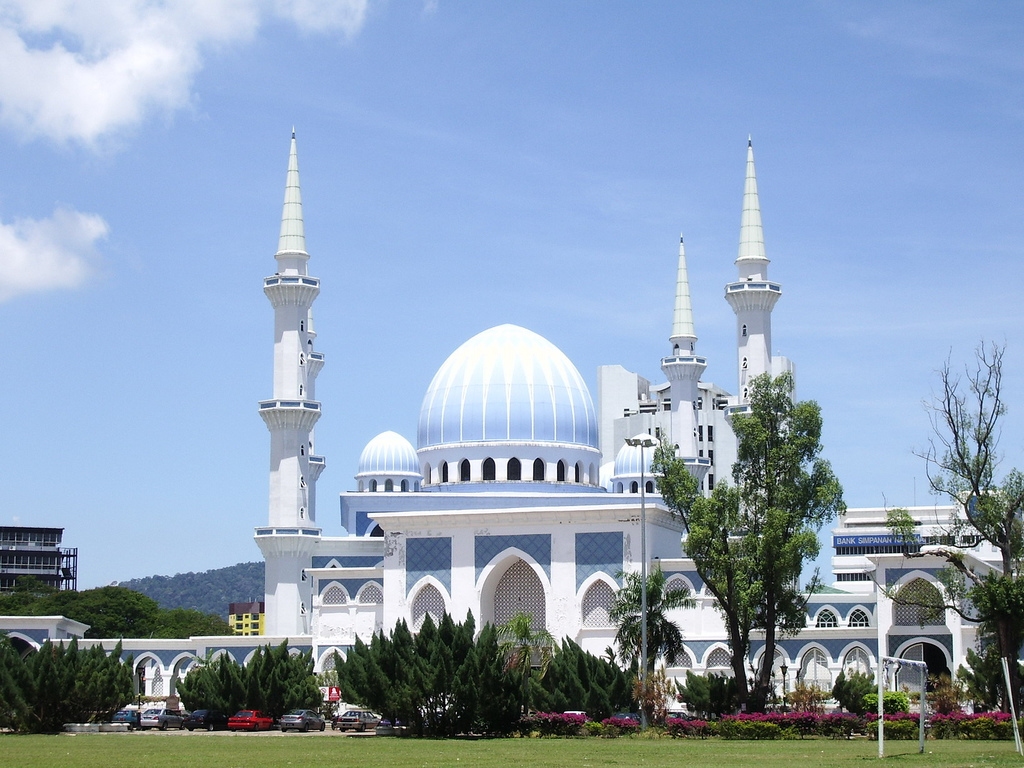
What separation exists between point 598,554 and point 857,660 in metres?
9.99

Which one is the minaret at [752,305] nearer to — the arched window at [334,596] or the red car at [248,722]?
the arched window at [334,596]

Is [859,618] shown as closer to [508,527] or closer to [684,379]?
[684,379]

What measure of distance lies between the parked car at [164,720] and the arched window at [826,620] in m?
29.3

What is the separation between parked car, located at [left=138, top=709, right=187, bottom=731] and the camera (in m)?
41.2

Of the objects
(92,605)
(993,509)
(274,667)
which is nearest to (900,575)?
(993,509)

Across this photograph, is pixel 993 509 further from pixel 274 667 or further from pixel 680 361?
pixel 680 361

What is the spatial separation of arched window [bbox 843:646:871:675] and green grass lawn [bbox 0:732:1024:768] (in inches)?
758

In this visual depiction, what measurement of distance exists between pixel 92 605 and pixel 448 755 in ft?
209

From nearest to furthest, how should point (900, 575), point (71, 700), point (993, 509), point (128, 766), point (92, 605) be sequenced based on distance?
point (128, 766), point (993, 509), point (71, 700), point (900, 575), point (92, 605)

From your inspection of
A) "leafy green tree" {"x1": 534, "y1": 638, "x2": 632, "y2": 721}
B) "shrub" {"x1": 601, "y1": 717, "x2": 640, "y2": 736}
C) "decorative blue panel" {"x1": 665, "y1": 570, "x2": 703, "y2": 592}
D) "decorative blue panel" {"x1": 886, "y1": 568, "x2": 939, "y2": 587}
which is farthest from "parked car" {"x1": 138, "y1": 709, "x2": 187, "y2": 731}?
"decorative blue panel" {"x1": 886, "y1": 568, "x2": 939, "y2": 587}

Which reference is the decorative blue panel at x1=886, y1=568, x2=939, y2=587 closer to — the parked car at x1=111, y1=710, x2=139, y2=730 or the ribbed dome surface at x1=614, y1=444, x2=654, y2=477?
the ribbed dome surface at x1=614, y1=444, x2=654, y2=477

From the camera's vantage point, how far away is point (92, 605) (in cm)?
8531

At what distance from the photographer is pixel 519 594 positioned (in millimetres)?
52500

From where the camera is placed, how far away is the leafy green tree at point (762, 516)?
39.9 metres
